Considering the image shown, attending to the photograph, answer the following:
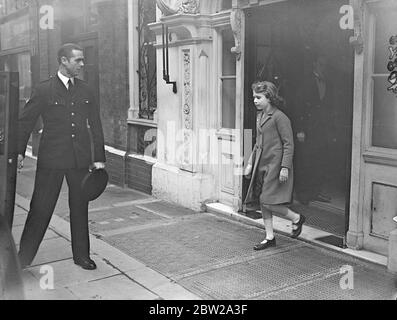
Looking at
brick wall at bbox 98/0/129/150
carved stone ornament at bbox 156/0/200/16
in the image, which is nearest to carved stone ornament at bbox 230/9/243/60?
carved stone ornament at bbox 156/0/200/16

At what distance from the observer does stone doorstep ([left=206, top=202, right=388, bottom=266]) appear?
5073 mm

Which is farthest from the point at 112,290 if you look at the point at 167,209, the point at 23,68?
the point at 23,68

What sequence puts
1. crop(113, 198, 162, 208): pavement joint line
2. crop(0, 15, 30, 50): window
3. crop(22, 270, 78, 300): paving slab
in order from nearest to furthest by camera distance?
1. crop(22, 270, 78, 300): paving slab
2. crop(113, 198, 162, 208): pavement joint line
3. crop(0, 15, 30, 50): window

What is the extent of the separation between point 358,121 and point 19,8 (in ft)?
37.9

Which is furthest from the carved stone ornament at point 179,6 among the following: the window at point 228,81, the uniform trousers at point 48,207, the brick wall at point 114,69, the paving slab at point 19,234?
the paving slab at point 19,234

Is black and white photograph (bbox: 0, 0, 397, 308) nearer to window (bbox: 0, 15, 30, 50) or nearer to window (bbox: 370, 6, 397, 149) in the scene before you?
window (bbox: 370, 6, 397, 149)

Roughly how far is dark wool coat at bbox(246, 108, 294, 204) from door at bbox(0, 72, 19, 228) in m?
2.52

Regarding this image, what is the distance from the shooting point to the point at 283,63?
6.88 m

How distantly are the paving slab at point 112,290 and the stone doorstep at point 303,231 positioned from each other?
2056mm

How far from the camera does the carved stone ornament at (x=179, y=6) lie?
7.14m

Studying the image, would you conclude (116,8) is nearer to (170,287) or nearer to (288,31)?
(288,31)
